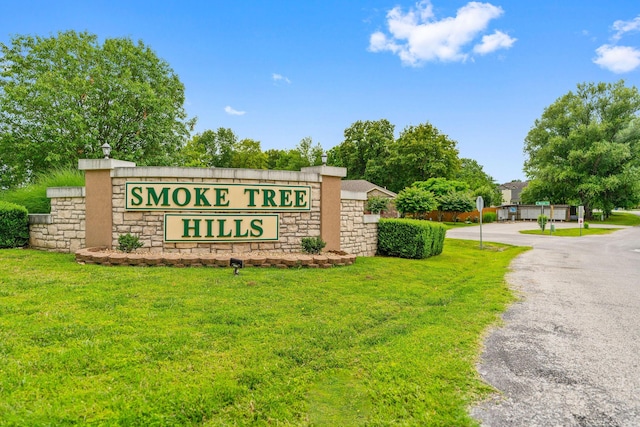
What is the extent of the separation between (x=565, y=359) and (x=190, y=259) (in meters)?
7.52

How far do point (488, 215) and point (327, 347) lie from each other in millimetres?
43511

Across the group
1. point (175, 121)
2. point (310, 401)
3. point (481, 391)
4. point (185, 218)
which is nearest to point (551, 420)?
point (481, 391)

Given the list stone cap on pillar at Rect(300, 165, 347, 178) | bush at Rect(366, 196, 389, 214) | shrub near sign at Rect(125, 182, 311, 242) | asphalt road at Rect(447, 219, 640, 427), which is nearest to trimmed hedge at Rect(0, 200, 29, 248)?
shrub near sign at Rect(125, 182, 311, 242)

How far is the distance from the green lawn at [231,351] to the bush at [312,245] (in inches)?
112

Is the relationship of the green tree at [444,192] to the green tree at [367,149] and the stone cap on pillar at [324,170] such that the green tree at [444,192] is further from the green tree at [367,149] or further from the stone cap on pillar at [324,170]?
the stone cap on pillar at [324,170]

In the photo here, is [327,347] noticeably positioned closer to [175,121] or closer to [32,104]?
[32,104]

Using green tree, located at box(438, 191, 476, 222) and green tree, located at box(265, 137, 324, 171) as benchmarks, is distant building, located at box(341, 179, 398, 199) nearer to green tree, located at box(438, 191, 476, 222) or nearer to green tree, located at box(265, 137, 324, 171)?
green tree, located at box(438, 191, 476, 222)

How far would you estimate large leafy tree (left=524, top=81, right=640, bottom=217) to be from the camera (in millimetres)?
39156

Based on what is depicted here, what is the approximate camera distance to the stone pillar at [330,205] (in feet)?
34.9

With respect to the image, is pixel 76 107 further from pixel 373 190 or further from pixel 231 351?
pixel 373 190

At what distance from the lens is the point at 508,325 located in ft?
17.3

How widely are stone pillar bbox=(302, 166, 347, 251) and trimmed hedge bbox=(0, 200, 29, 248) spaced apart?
27.4ft

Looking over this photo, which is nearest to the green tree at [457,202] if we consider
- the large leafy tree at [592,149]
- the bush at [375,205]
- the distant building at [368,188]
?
the distant building at [368,188]

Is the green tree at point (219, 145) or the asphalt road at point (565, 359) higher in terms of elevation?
the green tree at point (219, 145)
